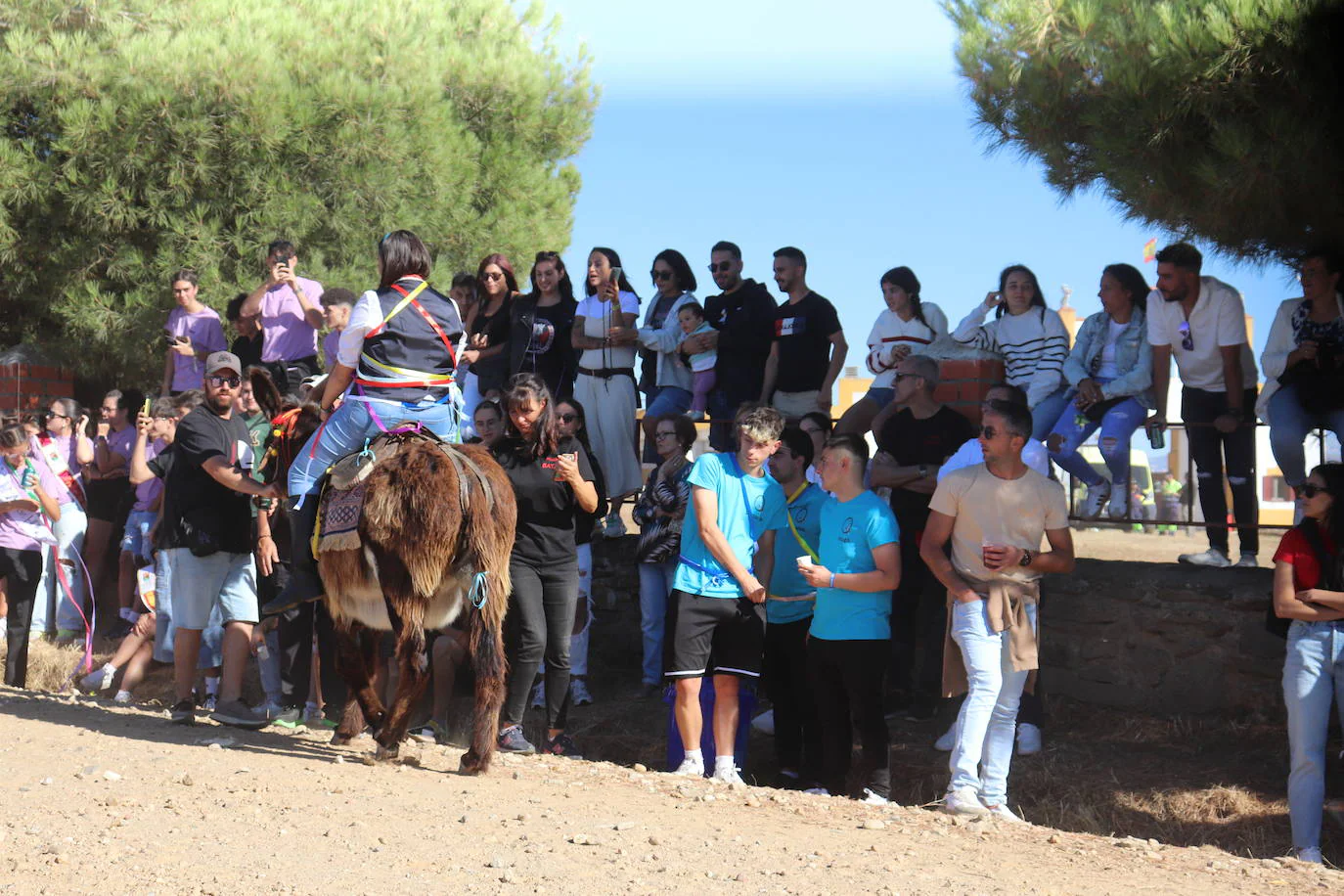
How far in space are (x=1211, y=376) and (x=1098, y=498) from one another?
101 centimetres

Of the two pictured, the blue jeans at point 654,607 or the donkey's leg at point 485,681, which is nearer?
the donkey's leg at point 485,681

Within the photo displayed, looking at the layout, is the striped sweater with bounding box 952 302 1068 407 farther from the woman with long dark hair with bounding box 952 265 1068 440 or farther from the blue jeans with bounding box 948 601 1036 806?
the blue jeans with bounding box 948 601 1036 806

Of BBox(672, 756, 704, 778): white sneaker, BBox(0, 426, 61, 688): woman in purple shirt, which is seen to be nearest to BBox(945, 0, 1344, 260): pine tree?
BBox(672, 756, 704, 778): white sneaker

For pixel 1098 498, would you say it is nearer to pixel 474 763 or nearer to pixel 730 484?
pixel 730 484

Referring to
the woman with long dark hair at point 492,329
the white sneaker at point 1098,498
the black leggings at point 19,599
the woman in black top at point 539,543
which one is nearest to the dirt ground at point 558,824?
the woman in black top at point 539,543

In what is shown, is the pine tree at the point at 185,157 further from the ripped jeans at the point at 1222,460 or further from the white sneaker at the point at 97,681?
the ripped jeans at the point at 1222,460

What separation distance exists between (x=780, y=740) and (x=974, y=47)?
13.8 feet

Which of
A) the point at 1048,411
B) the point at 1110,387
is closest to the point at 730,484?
the point at 1048,411

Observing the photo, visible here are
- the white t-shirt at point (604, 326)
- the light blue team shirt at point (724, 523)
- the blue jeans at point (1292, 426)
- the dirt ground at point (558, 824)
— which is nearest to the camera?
the dirt ground at point (558, 824)

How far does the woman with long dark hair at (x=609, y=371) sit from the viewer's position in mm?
10234

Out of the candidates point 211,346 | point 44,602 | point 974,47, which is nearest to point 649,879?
point 974,47

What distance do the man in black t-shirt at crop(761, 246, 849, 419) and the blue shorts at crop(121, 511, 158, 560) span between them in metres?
4.51

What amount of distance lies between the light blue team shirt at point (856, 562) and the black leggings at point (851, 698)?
0.07 m

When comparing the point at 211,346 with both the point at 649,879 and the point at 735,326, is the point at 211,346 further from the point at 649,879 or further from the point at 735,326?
the point at 649,879
